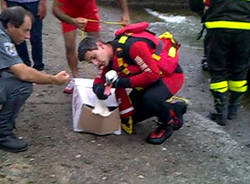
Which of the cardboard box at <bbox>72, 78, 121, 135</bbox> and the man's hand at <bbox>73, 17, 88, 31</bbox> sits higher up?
the man's hand at <bbox>73, 17, 88, 31</bbox>

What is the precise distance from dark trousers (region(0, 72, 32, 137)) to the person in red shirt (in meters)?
0.90

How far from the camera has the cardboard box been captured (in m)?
3.73

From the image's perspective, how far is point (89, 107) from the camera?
Answer: 3.74 metres

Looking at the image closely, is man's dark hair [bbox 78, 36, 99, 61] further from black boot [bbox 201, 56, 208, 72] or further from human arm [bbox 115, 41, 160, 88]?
black boot [bbox 201, 56, 208, 72]

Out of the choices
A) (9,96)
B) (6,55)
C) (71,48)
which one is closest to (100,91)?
(9,96)

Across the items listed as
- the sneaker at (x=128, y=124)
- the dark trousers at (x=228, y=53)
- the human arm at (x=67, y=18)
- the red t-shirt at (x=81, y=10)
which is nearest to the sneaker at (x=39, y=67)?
the red t-shirt at (x=81, y=10)

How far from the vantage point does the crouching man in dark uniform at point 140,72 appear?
353 cm

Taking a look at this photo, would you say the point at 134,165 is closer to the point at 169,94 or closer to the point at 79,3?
the point at 169,94

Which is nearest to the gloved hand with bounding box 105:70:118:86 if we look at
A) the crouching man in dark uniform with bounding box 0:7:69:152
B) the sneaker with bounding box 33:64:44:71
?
the crouching man in dark uniform with bounding box 0:7:69:152

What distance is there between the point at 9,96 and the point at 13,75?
0.52 feet

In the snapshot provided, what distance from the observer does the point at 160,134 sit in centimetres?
382

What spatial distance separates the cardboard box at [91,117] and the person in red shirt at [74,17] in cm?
64

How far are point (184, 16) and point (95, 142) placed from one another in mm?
5416

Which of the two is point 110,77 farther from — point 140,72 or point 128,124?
point 128,124
